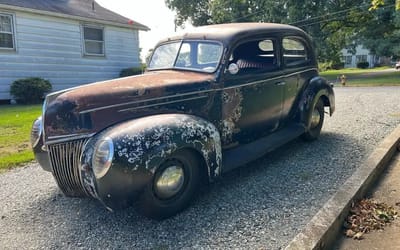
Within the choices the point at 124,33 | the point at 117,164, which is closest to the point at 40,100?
the point at 124,33

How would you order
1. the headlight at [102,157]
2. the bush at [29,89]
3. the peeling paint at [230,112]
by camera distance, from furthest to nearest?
the bush at [29,89] → the peeling paint at [230,112] → the headlight at [102,157]

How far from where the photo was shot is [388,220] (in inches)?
130

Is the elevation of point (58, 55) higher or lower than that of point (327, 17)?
lower

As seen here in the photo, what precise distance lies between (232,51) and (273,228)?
2.35 meters

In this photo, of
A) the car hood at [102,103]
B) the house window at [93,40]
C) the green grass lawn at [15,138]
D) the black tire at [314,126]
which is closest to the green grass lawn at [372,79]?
the house window at [93,40]

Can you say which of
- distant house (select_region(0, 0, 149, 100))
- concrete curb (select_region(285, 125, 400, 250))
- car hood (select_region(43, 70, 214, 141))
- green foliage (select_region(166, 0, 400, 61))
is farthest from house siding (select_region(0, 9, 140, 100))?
concrete curb (select_region(285, 125, 400, 250))

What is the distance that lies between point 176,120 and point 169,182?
0.62 meters

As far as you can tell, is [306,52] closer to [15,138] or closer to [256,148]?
[256,148]

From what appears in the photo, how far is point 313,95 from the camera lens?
5.60 metres

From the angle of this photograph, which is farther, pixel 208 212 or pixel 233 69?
pixel 233 69

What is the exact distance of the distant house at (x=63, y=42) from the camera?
12109 millimetres

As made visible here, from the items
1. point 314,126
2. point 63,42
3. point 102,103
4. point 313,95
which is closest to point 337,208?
point 102,103

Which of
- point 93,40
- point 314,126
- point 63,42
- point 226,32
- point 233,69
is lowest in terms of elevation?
point 314,126

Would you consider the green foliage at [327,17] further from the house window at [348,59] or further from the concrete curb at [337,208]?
the house window at [348,59]
